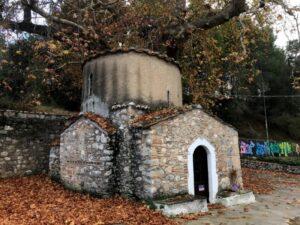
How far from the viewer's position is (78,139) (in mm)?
11688

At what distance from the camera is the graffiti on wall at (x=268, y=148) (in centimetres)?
2648

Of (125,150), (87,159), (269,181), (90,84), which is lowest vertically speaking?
(269,181)

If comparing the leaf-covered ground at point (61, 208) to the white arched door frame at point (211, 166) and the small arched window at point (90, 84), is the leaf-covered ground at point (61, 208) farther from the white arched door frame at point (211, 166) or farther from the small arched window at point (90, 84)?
the small arched window at point (90, 84)

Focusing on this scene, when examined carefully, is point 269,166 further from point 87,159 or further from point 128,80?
point 87,159

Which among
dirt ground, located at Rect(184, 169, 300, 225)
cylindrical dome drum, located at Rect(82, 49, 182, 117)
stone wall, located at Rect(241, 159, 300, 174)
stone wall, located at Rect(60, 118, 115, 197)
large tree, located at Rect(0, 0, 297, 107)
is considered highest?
large tree, located at Rect(0, 0, 297, 107)

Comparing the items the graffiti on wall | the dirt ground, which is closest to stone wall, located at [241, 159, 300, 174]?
the graffiti on wall

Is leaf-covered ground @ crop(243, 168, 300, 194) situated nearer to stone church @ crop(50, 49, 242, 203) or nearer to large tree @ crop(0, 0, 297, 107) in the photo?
stone church @ crop(50, 49, 242, 203)

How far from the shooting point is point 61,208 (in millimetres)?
9398

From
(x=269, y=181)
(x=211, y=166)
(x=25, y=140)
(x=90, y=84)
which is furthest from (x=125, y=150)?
(x=269, y=181)

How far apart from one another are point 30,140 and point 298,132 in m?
27.1

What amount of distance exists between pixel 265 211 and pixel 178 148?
143 inches

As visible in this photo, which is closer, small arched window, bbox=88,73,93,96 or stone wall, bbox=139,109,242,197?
stone wall, bbox=139,109,242,197

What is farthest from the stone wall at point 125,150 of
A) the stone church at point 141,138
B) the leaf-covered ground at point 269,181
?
the leaf-covered ground at point 269,181

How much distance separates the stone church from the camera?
10016 mm
